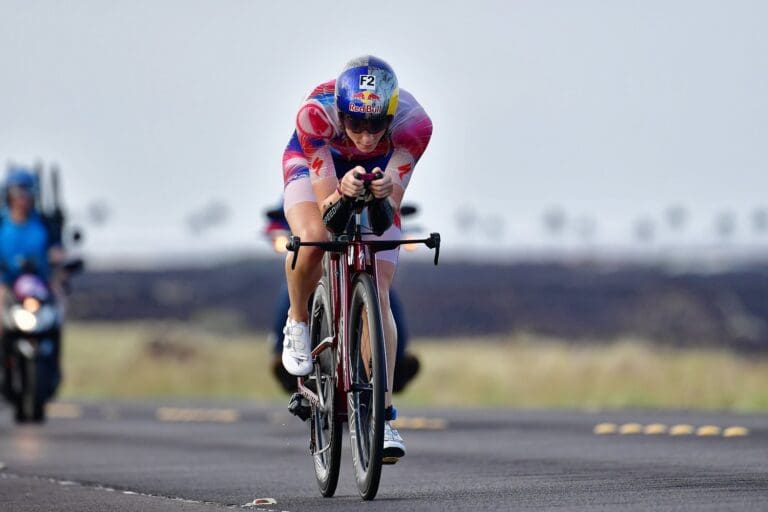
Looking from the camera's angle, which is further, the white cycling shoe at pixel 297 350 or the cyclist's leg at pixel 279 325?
the cyclist's leg at pixel 279 325

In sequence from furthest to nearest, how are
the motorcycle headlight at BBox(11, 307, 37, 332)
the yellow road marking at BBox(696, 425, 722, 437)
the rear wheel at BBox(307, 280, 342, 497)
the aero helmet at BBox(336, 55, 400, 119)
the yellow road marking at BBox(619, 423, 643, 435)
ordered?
the motorcycle headlight at BBox(11, 307, 37, 332), the yellow road marking at BBox(619, 423, 643, 435), the yellow road marking at BBox(696, 425, 722, 437), the rear wheel at BBox(307, 280, 342, 497), the aero helmet at BBox(336, 55, 400, 119)

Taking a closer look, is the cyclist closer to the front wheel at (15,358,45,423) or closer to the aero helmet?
the aero helmet

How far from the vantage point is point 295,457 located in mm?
13188

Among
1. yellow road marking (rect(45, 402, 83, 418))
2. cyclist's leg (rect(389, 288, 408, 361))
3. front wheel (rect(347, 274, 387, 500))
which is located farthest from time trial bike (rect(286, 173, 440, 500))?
yellow road marking (rect(45, 402, 83, 418))

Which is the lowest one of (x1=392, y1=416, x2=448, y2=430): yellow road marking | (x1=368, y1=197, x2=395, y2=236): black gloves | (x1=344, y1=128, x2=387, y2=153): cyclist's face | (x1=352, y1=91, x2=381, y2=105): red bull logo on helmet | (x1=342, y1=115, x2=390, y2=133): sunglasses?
(x1=392, y1=416, x2=448, y2=430): yellow road marking

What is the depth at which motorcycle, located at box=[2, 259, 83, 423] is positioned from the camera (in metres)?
18.4

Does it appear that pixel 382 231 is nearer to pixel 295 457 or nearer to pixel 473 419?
pixel 295 457

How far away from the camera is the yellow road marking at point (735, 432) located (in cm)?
1383

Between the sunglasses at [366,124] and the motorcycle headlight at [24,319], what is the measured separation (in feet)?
32.9

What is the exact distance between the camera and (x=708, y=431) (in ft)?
47.2

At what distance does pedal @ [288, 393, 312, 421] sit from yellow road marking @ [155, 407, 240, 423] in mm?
9282

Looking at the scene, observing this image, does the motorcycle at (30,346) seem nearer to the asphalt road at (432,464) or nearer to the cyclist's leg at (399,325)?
the asphalt road at (432,464)

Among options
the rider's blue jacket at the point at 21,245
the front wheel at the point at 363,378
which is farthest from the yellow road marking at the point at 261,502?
the rider's blue jacket at the point at 21,245

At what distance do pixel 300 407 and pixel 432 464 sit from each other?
2.40 metres
